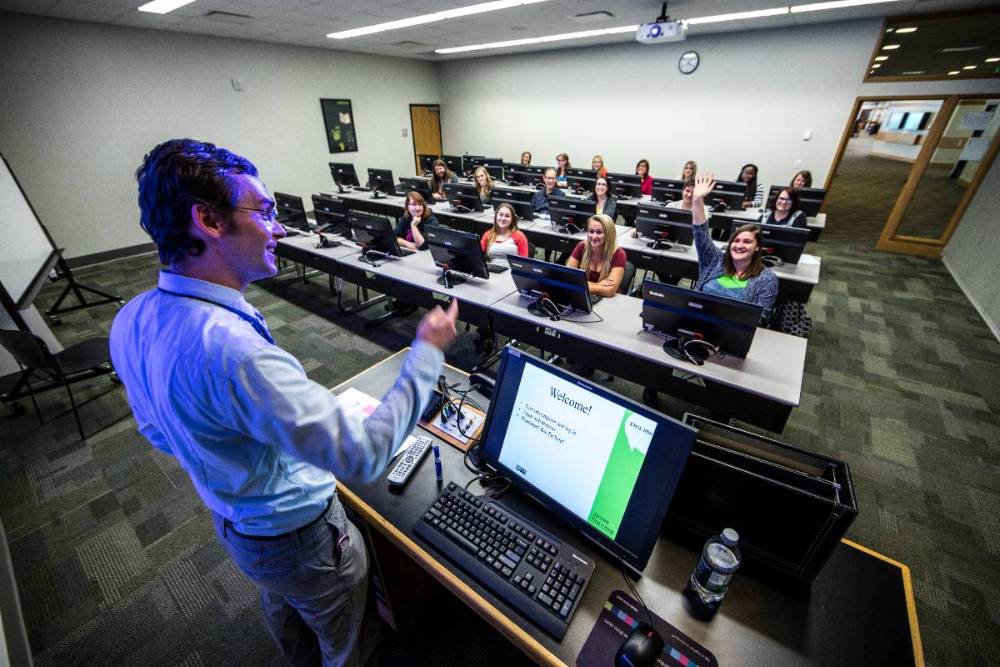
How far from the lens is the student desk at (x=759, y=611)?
854 mm

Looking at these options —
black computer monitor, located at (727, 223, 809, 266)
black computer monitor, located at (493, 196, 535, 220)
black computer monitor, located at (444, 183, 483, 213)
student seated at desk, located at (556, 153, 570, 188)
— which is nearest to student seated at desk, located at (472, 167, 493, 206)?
black computer monitor, located at (444, 183, 483, 213)

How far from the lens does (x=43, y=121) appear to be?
16.6 ft

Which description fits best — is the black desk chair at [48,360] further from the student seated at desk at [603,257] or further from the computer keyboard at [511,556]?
the student seated at desk at [603,257]

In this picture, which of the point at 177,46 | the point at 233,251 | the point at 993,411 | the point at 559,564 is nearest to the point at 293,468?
the point at 233,251

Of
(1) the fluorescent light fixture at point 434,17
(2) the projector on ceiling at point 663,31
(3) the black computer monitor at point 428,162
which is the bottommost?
(3) the black computer monitor at point 428,162

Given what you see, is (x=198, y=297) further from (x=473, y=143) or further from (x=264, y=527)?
(x=473, y=143)

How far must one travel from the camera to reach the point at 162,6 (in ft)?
15.0

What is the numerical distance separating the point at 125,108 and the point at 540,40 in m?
6.68

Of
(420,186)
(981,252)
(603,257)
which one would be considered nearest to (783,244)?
Result: (603,257)

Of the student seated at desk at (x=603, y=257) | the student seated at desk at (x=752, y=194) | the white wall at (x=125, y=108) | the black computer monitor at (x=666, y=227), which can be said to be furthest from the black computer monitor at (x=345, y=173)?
the student seated at desk at (x=752, y=194)

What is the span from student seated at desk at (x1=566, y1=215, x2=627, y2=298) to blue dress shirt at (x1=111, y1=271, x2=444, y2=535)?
2.24 meters

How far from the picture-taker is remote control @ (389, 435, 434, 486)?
4.09ft

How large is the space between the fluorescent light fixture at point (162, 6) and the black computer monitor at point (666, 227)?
5555mm

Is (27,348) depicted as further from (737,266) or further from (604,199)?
(604,199)
